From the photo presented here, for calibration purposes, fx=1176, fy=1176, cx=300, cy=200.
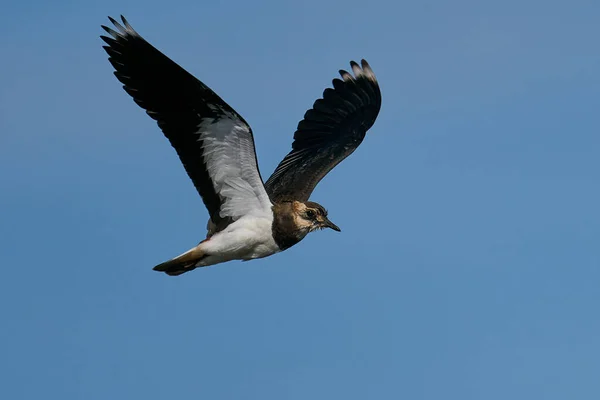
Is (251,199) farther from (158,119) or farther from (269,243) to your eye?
(158,119)

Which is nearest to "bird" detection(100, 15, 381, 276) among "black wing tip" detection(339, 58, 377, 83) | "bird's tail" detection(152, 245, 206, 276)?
"bird's tail" detection(152, 245, 206, 276)

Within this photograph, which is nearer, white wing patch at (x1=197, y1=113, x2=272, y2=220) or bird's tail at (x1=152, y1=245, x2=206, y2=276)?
white wing patch at (x1=197, y1=113, x2=272, y2=220)

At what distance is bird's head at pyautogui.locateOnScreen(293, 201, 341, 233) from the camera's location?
1429 cm

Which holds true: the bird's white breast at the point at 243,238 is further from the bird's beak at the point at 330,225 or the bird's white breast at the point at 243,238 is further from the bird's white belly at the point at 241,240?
the bird's beak at the point at 330,225

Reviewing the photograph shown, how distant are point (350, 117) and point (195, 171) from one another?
15.1 feet

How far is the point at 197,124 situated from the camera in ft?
43.4

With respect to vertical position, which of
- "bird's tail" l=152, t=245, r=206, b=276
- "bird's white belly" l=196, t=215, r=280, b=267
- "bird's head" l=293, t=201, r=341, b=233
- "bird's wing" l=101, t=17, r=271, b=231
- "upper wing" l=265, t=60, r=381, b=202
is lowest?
"bird's tail" l=152, t=245, r=206, b=276

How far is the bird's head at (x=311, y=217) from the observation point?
46.9 ft

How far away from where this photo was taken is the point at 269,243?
46.3 feet

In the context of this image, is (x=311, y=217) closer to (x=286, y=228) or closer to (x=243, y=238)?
(x=286, y=228)

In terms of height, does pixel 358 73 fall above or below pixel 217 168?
above

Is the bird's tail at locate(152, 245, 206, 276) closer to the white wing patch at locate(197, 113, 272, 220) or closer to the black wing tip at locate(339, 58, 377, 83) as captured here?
the white wing patch at locate(197, 113, 272, 220)

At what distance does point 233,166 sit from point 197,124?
749 millimetres

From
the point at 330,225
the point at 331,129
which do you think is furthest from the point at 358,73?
the point at 330,225
